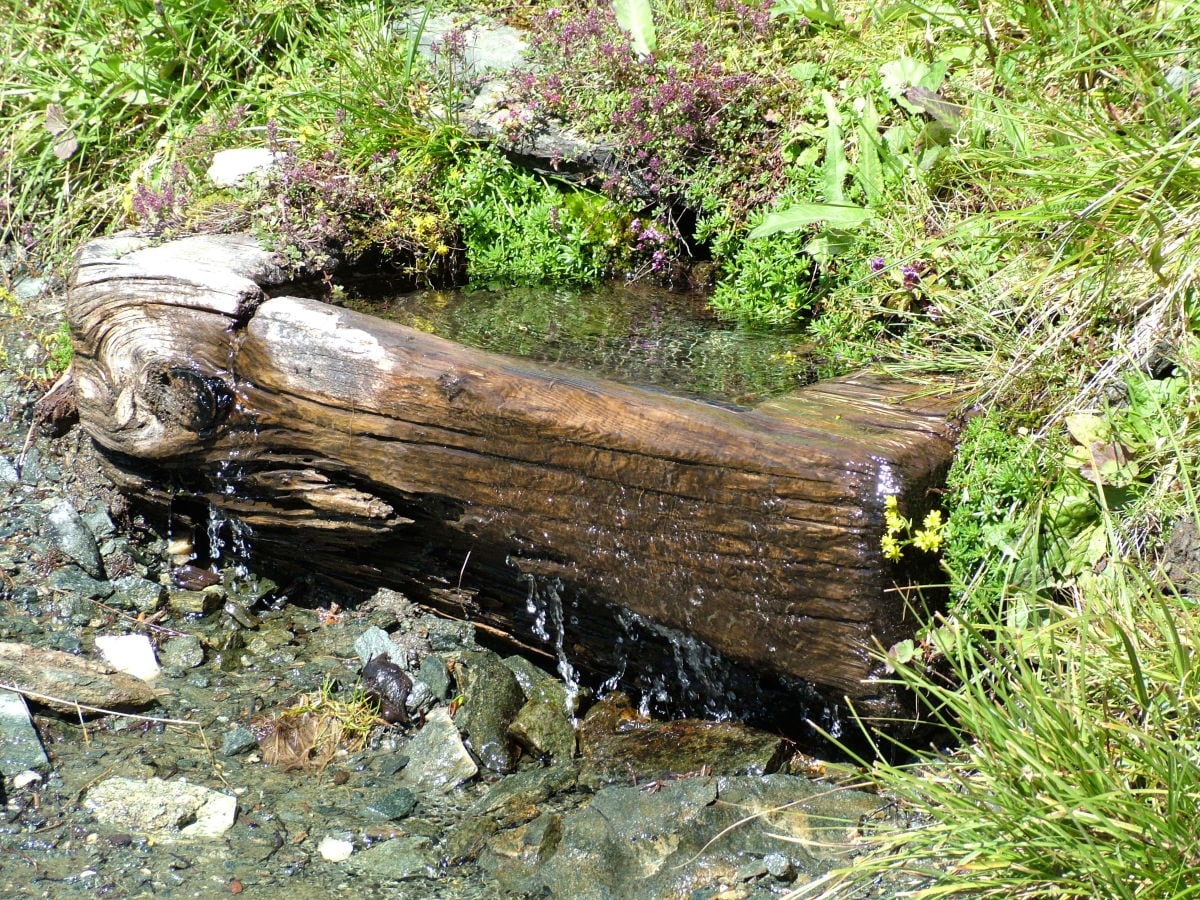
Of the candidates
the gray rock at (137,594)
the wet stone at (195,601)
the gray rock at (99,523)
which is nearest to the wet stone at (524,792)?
the wet stone at (195,601)

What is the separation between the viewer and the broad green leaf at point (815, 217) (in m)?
4.75

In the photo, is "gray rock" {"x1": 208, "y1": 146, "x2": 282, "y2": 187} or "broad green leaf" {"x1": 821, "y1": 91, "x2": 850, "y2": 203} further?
"gray rock" {"x1": 208, "y1": 146, "x2": 282, "y2": 187}

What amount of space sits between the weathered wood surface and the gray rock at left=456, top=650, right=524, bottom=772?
0.72ft

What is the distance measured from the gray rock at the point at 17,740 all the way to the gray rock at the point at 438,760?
1.29m

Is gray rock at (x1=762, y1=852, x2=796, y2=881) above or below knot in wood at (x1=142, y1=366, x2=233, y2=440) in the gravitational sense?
below

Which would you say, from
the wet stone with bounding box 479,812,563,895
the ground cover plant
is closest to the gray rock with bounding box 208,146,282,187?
the ground cover plant

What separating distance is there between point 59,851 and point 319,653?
1.43 metres

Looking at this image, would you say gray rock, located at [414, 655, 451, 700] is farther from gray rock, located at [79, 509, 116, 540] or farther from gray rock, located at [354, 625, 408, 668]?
gray rock, located at [79, 509, 116, 540]

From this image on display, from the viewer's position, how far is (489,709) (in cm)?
430

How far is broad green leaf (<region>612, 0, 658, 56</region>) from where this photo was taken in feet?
18.7

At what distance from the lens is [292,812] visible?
152 inches

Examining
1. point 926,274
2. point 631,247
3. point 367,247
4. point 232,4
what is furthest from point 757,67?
point 232,4

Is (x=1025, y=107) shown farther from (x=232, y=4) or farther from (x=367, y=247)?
(x=232, y=4)

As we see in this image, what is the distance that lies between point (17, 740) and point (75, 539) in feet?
4.54
